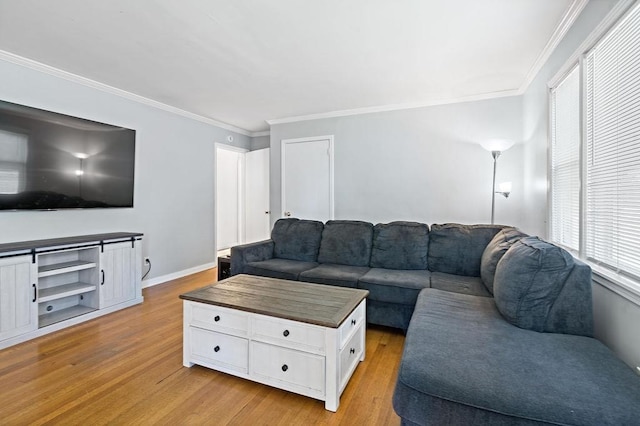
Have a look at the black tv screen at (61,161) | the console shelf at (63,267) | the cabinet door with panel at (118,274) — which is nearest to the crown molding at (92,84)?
the black tv screen at (61,161)

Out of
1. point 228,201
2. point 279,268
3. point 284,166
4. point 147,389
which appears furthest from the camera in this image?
point 228,201

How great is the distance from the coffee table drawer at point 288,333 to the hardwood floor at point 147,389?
324mm

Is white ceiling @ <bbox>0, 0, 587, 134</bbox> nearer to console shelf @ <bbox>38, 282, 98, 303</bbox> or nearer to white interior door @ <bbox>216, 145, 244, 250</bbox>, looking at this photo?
console shelf @ <bbox>38, 282, 98, 303</bbox>

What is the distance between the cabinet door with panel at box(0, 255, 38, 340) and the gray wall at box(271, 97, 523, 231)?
3352 mm

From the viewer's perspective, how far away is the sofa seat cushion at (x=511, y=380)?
97 centimetres

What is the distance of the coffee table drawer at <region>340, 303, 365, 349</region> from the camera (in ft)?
5.70

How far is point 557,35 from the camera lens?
229cm

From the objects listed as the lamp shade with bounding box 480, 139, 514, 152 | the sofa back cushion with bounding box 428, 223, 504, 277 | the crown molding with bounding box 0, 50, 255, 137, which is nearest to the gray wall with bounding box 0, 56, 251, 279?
the crown molding with bounding box 0, 50, 255, 137

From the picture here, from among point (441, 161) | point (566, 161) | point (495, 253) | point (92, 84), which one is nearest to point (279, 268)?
point (495, 253)

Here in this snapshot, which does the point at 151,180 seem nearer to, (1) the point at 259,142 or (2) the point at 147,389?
(1) the point at 259,142

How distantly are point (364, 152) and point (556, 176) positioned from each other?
229 cm

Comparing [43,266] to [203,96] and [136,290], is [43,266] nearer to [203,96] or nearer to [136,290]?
[136,290]

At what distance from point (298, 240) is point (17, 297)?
249 cm

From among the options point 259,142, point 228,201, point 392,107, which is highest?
point 392,107
